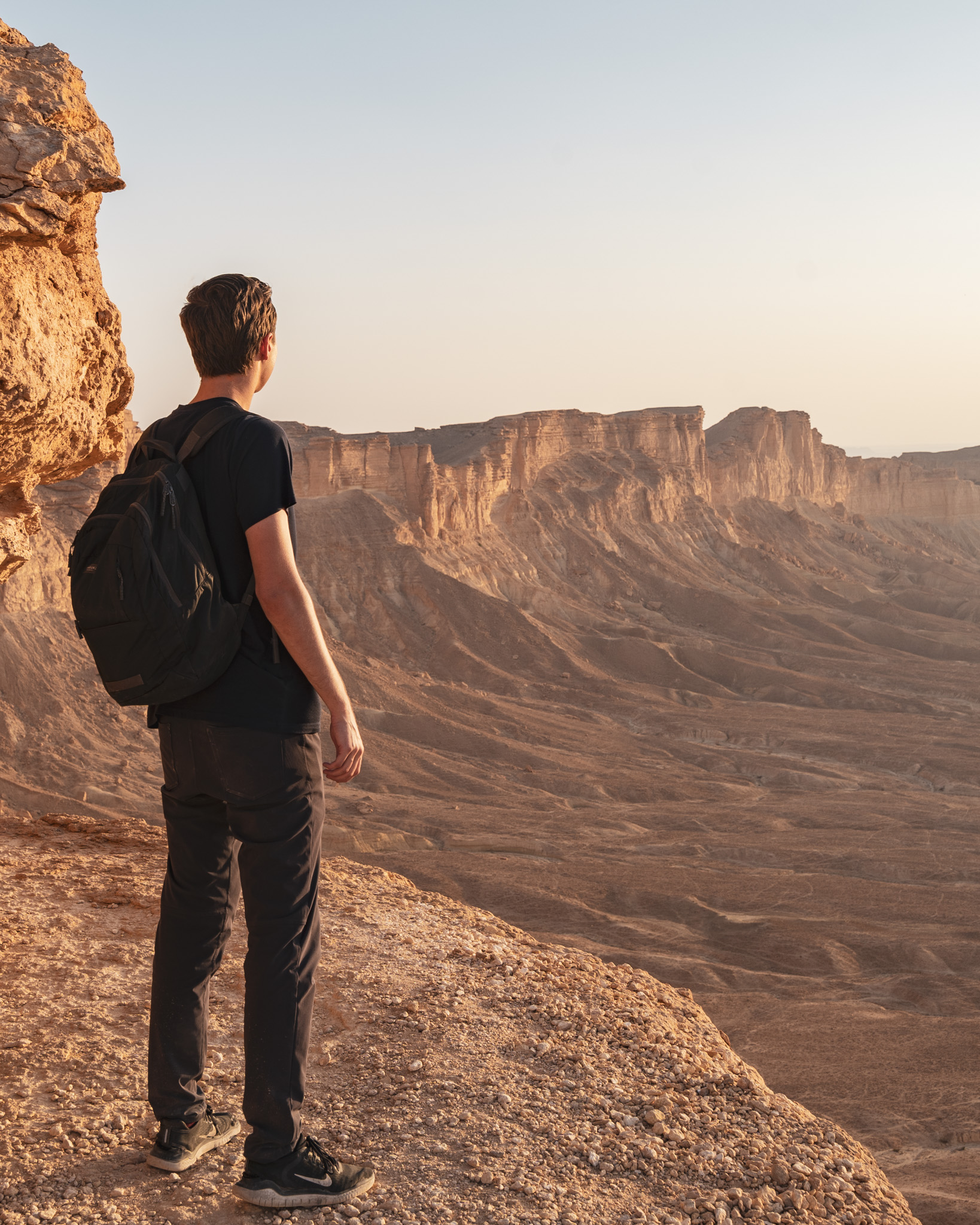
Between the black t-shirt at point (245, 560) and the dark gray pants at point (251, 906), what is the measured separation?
0.04m

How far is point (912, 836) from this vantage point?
62.7 feet

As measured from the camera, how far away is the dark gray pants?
2238 millimetres

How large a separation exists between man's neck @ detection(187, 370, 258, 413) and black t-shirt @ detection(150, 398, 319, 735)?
12 cm

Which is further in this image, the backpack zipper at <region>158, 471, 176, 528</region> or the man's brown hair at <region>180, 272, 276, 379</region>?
the man's brown hair at <region>180, 272, 276, 379</region>

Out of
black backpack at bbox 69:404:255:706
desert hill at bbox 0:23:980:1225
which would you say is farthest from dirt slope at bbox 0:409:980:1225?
black backpack at bbox 69:404:255:706

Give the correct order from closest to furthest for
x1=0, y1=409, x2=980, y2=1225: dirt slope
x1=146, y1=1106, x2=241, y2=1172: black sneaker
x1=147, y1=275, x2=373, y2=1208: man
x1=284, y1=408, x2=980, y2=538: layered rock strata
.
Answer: x1=147, y1=275, x2=373, y2=1208: man < x1=146, y1=1106, x2=241, y2=1172: black sneaker < x1=0, y1=409, x2=980, y2=1225: dirt slope < x1=284, y1=408, x2=980, y2=538: layered rock strata

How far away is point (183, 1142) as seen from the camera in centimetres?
237

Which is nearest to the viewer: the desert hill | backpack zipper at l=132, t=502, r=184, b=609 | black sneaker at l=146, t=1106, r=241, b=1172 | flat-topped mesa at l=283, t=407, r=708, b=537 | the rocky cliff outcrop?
backpack zipper at l=132, t=502, r=184, b=609

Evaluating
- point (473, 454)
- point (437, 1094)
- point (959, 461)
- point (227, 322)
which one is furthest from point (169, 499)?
point (959, 461)

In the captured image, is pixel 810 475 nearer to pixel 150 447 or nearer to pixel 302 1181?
pixel 150 447

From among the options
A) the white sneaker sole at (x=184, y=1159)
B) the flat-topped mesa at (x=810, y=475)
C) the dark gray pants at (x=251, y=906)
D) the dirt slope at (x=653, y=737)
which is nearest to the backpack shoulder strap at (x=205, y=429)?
the dark gray pants at (x=251, y=906)

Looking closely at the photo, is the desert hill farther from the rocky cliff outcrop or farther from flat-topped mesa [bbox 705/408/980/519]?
the rocky cliff outcrop

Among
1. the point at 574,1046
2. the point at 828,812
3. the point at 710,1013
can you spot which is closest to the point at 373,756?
the point at 828,812

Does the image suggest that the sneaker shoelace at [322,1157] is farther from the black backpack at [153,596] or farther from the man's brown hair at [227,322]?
the man's brown hair at [227,322]
